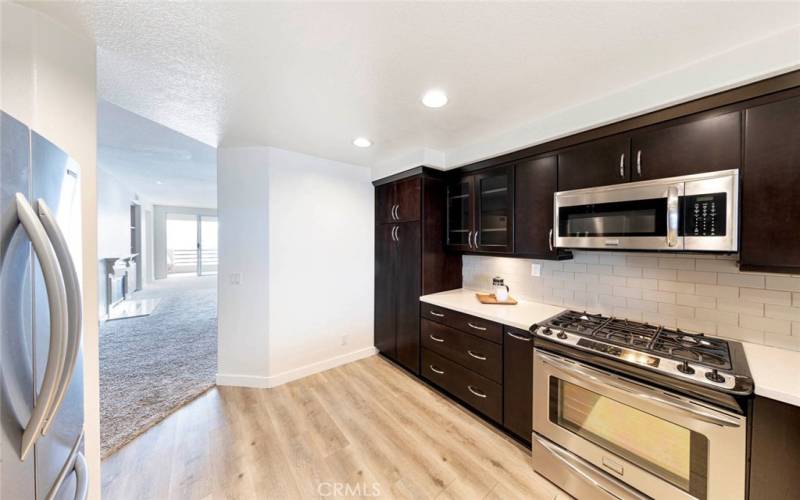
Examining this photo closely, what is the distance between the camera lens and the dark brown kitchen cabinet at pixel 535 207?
2143 mm

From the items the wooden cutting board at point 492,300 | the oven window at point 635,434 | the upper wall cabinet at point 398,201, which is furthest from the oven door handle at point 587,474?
the upper wall cabinet at point 398,201

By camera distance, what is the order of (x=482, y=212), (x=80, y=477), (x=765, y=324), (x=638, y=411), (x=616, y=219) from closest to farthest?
(x=80, y=477) < (x=638, y=411) < (x=765, y=324) < (x=616, y=219) < (x=482, y=212)

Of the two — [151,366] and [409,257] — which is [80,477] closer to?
[409,257]

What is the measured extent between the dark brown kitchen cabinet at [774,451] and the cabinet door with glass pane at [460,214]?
194cm

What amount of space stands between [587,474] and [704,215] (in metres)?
1.57

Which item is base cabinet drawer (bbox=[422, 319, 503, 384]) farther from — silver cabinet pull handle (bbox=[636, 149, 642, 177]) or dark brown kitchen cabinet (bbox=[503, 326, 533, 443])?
silver cabinet pull handle (bbox=[636, 149, 642, 177])

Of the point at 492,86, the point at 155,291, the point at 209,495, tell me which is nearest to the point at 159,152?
the point at 209,495

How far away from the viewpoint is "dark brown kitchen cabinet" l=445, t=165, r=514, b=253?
244cm

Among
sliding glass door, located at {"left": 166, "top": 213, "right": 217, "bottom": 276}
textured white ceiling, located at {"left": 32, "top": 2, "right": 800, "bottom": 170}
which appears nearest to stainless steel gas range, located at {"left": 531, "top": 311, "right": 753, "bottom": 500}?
textured white ceiling, located at {"left": 32, "top": 2, "right": 800, "bottom": 170}

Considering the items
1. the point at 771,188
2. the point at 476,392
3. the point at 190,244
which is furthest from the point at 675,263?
the point at 190,244

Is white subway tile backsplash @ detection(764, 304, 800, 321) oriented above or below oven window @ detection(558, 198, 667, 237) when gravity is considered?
below

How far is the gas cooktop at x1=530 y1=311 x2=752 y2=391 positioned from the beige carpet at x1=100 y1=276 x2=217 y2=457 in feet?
10.4

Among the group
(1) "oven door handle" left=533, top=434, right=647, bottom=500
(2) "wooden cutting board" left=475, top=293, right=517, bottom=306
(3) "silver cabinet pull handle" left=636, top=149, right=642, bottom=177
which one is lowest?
(1) "oven door handle" left=533, top=434, right=647, bottom=500

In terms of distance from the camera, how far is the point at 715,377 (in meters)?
1.20
